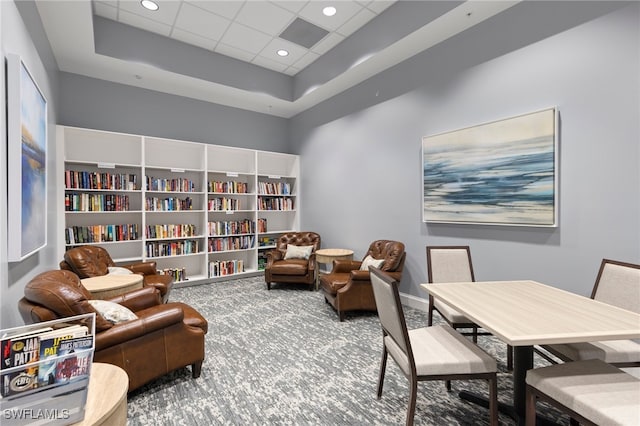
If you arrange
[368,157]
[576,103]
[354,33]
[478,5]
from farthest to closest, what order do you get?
1. [368,157]
2. [354,33]
3. [478,5]
4. [576,103]

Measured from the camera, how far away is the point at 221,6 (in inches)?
145

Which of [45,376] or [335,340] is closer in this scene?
[45,376]

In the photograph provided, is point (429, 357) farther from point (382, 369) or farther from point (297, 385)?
point (297, 385)

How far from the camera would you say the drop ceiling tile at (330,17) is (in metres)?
3.66

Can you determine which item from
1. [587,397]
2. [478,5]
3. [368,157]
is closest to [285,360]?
[587,397]

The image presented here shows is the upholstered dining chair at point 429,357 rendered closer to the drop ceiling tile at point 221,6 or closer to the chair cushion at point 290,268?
the chair cushion at point 290,268

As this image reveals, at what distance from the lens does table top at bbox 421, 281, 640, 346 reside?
137 centimetres

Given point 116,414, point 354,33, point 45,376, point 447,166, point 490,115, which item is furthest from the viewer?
point 354,33

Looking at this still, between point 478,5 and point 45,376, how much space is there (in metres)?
4.17

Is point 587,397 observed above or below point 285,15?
below

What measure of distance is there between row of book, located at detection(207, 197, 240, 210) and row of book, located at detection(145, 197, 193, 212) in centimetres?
34

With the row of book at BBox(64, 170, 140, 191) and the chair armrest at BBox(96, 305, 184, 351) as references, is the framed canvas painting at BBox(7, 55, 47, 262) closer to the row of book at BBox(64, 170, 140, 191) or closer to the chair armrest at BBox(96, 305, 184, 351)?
the chair armrest at BBox(96, 305, 184, 351)

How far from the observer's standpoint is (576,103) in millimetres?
2643

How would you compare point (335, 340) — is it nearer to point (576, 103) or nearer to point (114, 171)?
point (576, 103)
